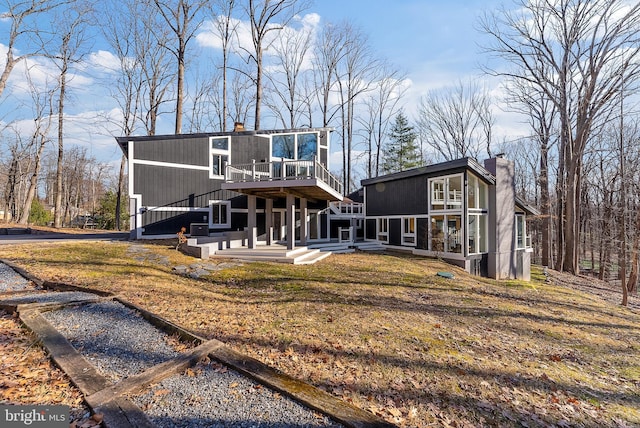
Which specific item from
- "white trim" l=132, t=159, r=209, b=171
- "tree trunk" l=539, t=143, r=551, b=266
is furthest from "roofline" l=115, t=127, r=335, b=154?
"tree trunk" l=539, t=143, r=551, b=266

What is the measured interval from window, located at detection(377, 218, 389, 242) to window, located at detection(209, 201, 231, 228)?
9267 millimetres

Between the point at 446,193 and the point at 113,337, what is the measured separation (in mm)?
13926

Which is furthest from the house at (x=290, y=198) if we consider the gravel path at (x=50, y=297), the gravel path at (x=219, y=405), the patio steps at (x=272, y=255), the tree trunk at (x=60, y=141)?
the tree trunk at (x=60, y=141)

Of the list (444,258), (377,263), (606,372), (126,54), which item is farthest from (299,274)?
(126,54)

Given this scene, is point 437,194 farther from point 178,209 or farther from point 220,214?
point 178,209

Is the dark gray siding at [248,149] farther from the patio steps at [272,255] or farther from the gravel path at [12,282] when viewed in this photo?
the gravel path at [12,282]

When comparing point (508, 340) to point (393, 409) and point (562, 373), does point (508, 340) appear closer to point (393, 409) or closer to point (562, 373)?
point (562, 373)

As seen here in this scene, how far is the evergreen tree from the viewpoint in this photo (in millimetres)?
31078

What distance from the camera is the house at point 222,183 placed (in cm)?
1240

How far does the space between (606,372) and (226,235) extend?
483 inches

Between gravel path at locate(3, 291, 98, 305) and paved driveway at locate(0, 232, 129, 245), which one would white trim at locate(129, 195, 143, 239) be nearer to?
paved driveway at locate(0, 232, 129, 245)

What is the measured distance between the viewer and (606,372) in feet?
15.1

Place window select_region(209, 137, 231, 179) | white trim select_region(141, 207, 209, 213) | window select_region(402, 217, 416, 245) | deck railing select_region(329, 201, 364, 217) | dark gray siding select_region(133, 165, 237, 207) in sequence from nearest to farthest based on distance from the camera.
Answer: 1. dark gray siding select_region(133, 165, 237, 207)
2. white trim select_region(141, 207, 209, 213)
3. window select_region(209, 137, 231, 179)
4. window select_region(402, 217, 416, 245)
5. deck railing select_region(329, 201, 364, 217)

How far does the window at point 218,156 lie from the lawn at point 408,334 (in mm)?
7063
